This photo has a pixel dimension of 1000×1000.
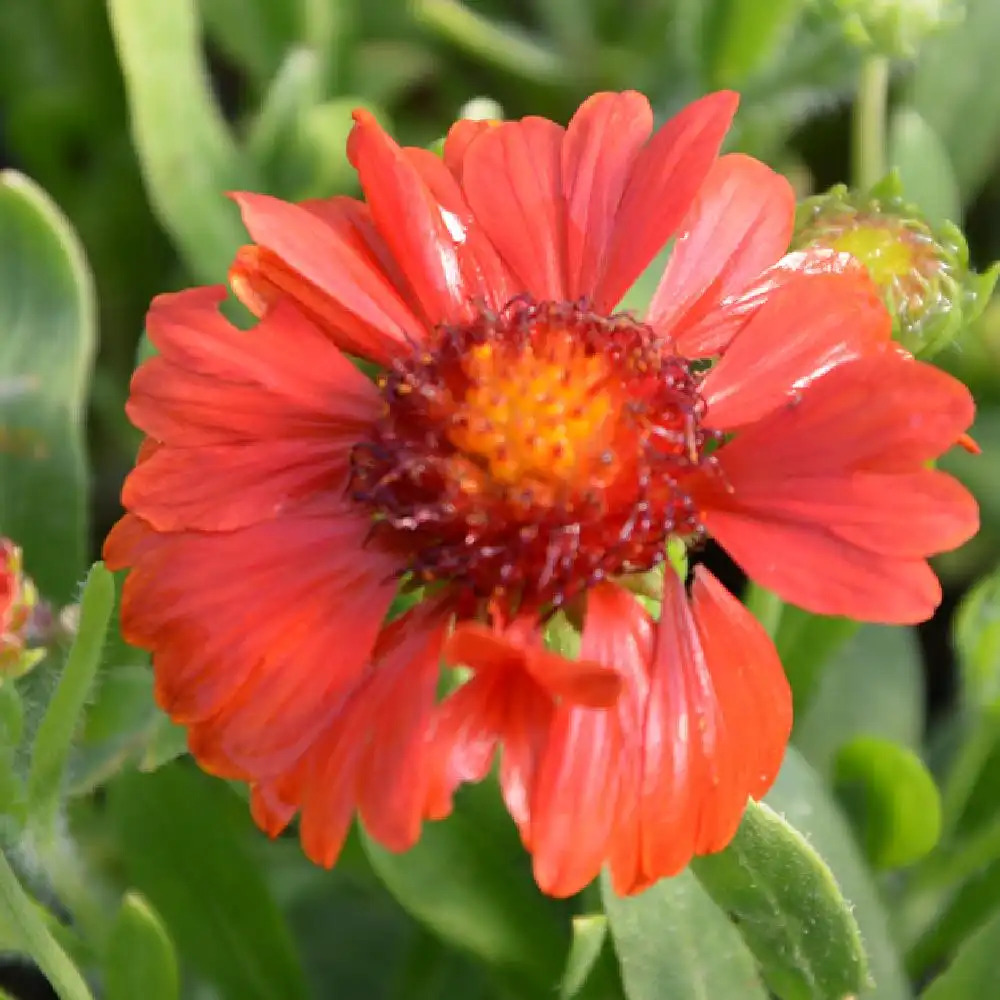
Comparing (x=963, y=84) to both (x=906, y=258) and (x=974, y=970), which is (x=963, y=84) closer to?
(x=906, y=258)

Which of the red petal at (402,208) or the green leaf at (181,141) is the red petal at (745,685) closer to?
the red petal at (402,208)

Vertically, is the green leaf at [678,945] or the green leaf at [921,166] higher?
the green leaf at [921,166]

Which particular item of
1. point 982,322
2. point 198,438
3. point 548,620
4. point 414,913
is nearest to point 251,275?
point 198,438

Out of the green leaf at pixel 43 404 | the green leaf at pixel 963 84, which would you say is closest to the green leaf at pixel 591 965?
the green leaf at pixel 43 404

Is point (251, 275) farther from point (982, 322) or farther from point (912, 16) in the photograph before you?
point (982, 322)

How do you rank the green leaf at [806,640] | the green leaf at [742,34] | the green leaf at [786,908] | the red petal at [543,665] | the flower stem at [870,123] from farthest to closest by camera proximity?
the green leaf at [742,34]
the flower stem at [870,123]
the green leaf at [806,640]
the green leaf at [786,908]
the red petal at [543,665]

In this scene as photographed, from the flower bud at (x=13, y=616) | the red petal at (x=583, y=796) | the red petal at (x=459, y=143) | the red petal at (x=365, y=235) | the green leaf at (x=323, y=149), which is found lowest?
the flower bud at (x=13, y=616)

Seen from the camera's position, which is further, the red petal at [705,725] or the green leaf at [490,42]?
the green leaf at [490,42]
